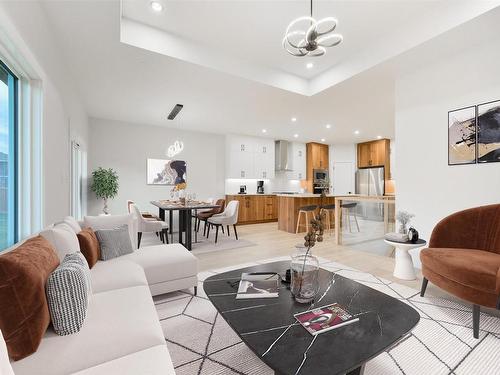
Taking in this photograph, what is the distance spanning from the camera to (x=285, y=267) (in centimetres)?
209

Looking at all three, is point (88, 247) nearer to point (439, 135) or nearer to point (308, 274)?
point (308, 274)

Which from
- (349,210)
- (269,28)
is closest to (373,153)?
(349,210)

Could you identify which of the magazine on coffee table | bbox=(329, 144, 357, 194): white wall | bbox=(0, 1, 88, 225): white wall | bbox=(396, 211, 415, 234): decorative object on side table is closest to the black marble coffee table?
the magazine on coffee table

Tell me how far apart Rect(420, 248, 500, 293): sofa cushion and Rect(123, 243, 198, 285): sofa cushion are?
2244mm

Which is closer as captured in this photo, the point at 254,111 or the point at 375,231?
the point at 375,231

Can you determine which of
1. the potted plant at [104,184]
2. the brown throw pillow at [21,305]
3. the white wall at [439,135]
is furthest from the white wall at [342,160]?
the brown throw pillow at [21,305]

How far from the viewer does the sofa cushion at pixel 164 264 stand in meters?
2.24

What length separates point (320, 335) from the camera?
115cm

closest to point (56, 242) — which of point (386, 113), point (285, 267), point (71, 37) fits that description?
point (285, 267)

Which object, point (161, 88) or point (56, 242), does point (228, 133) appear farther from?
point (56, 242)

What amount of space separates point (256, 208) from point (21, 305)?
668cm

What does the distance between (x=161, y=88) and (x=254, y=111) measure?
1996mm

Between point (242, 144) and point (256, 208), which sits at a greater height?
point (242, 144)

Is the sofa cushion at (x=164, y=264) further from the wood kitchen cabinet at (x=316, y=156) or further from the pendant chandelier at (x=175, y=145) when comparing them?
the wood kitchen cabinet at (x=316, y=156)
